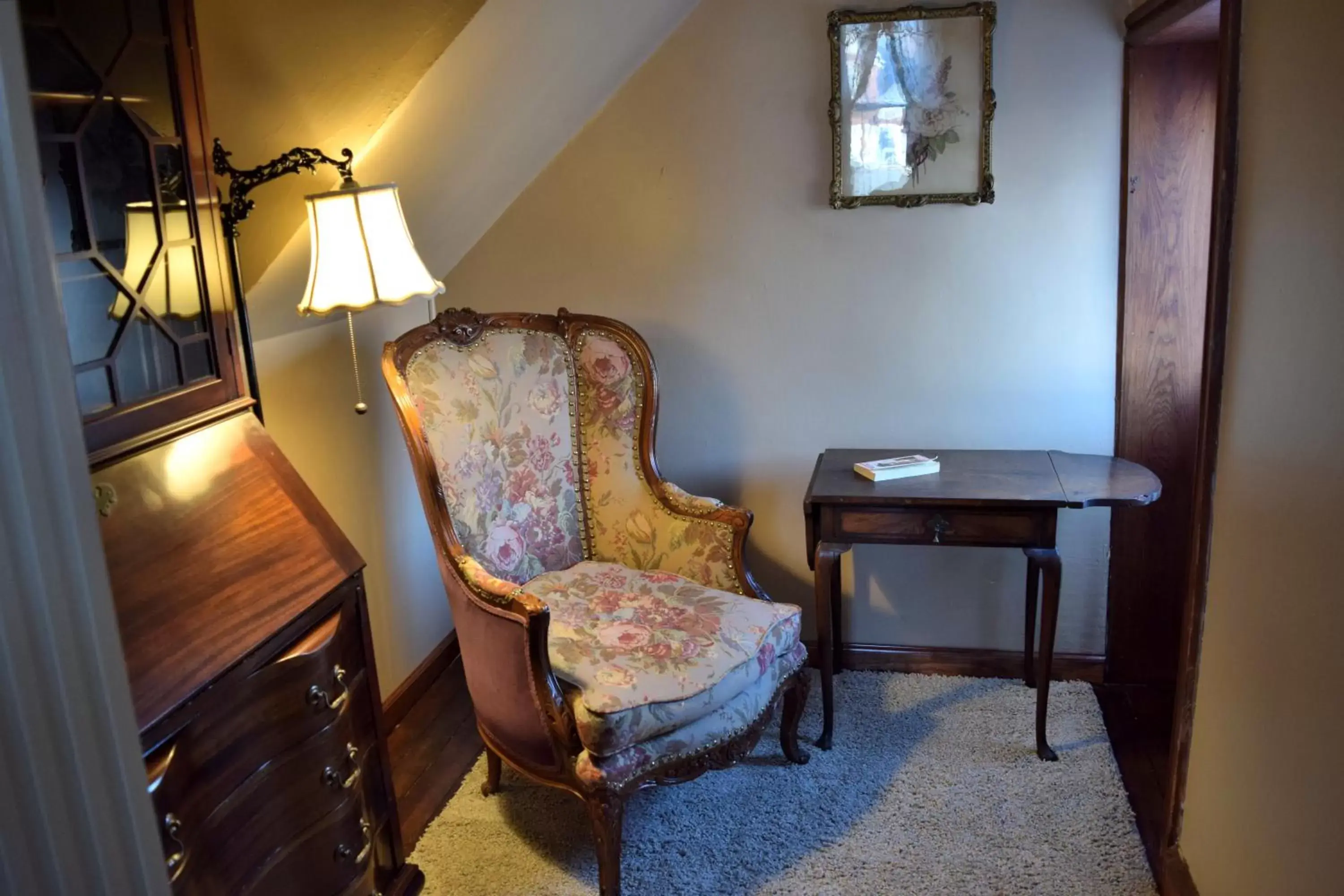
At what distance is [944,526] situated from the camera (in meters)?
2.37

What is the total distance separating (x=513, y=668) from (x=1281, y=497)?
4.71ft

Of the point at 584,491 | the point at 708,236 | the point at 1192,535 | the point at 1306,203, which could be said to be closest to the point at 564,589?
the point at 584,491

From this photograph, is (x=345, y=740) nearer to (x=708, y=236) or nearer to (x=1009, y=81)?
(x=708, y=236)

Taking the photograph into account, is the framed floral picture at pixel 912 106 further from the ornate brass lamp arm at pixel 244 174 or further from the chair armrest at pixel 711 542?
the ornate brass lamp arm at pixel 244 174

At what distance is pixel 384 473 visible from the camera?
2807mm

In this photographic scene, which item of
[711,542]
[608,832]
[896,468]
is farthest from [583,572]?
[896,468]

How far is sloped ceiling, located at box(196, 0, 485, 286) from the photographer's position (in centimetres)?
162

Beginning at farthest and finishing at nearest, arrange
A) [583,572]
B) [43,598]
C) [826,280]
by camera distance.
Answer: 1. [826,280]
2. [583,572]
3. [43,598]

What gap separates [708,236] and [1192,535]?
148cm

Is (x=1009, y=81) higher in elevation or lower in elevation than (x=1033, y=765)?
higher

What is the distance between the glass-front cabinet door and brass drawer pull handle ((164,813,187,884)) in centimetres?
47

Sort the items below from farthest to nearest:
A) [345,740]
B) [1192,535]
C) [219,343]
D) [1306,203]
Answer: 1. [1192,535]
2. [345,740]
3. [219,343]
4. [1306,203]

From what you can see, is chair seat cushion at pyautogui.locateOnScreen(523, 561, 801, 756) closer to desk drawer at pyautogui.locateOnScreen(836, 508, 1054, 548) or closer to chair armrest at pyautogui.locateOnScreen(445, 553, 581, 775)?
chair armrest at pyautogui.locateOnScreen(445, 553, 581, 775)

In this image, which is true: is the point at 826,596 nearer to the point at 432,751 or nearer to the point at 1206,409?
the point at 1206,409
